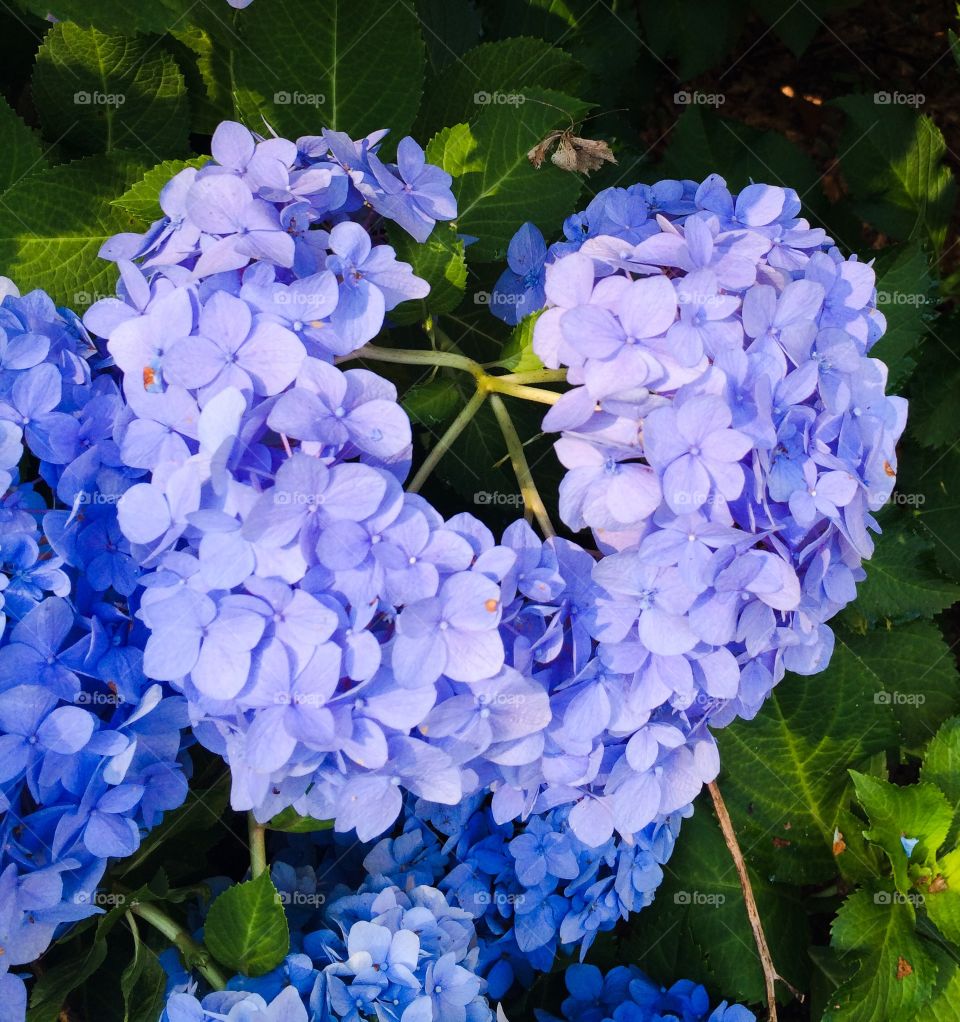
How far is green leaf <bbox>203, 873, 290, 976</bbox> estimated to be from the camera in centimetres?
115

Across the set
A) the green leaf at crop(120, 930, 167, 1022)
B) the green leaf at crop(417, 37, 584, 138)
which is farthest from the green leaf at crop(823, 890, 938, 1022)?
the green leaf at crop(417, 37, 584, 138)

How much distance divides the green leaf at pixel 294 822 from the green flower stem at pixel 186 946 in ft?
0.49

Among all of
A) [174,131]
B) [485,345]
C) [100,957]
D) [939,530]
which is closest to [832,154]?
[939,530]

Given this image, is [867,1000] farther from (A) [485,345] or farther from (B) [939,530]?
(A) [485,345]

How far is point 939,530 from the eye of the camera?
6.40ft

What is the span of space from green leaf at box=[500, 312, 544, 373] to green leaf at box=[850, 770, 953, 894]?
0.83m

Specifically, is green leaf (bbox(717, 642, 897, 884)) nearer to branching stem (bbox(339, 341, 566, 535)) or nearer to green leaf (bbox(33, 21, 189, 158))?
branching stem (bbox(339, 341, 566, 535))

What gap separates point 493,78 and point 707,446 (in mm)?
718

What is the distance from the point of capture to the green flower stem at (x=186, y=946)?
3.90ft

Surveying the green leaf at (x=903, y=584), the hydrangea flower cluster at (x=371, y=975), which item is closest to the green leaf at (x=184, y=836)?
the hydrangea flower cluster at (x=371, y=975)

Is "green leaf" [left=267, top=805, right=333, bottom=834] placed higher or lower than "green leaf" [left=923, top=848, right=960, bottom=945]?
higher

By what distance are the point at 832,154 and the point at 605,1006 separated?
Answer: 214cm

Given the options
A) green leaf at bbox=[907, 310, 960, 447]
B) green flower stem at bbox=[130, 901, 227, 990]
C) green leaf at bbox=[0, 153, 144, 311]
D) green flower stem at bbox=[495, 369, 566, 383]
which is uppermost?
green flower stem at bbox=[495, 369, 566, 383]

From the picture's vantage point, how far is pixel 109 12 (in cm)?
112
